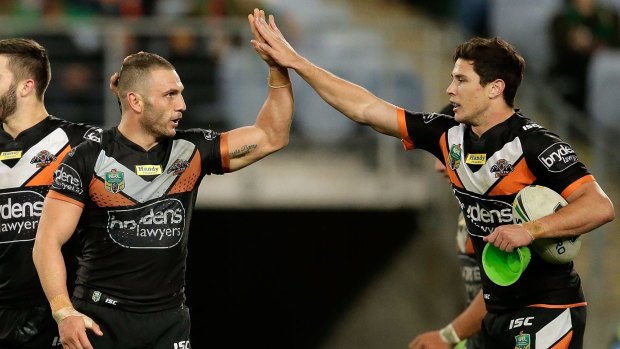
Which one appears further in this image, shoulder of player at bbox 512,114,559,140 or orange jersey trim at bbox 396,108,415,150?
orange jersey trim at bbox 396,108,415,150

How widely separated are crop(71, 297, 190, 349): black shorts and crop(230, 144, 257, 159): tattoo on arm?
85 centimetres

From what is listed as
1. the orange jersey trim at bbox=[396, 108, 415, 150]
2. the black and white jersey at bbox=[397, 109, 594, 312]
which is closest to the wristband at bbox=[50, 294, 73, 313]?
the orange jersey trim at bbox=[396, 108, 415, 150]

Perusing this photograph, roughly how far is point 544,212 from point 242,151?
153cm

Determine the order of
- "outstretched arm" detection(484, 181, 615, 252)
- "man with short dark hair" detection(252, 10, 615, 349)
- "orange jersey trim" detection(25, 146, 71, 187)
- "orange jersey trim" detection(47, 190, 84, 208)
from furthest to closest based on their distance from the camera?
"orange jersey trim" detection(25, 146, 71, 187) → "man with short dark hair" detection(252, 10, 615, 349) → "orange jersey trim" detection(47, 190, 84, 208) → "outstretched arm" detection(484, 181, 615, 252)

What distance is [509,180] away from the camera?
559cm

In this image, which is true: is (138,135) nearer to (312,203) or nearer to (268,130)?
(268,130)

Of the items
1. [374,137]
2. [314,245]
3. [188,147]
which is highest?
[188,147]

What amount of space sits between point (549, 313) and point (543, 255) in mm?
330

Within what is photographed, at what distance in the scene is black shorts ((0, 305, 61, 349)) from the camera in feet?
19.2

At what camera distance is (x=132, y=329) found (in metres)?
5.49

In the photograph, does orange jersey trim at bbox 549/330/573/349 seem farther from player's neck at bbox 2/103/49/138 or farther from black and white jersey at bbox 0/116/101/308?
player's neck at bbox 2/103/49/138

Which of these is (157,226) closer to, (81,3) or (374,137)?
(374,137)

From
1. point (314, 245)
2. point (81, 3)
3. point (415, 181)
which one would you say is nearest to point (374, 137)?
point (415, 181)

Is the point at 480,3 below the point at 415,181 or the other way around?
the other way around
